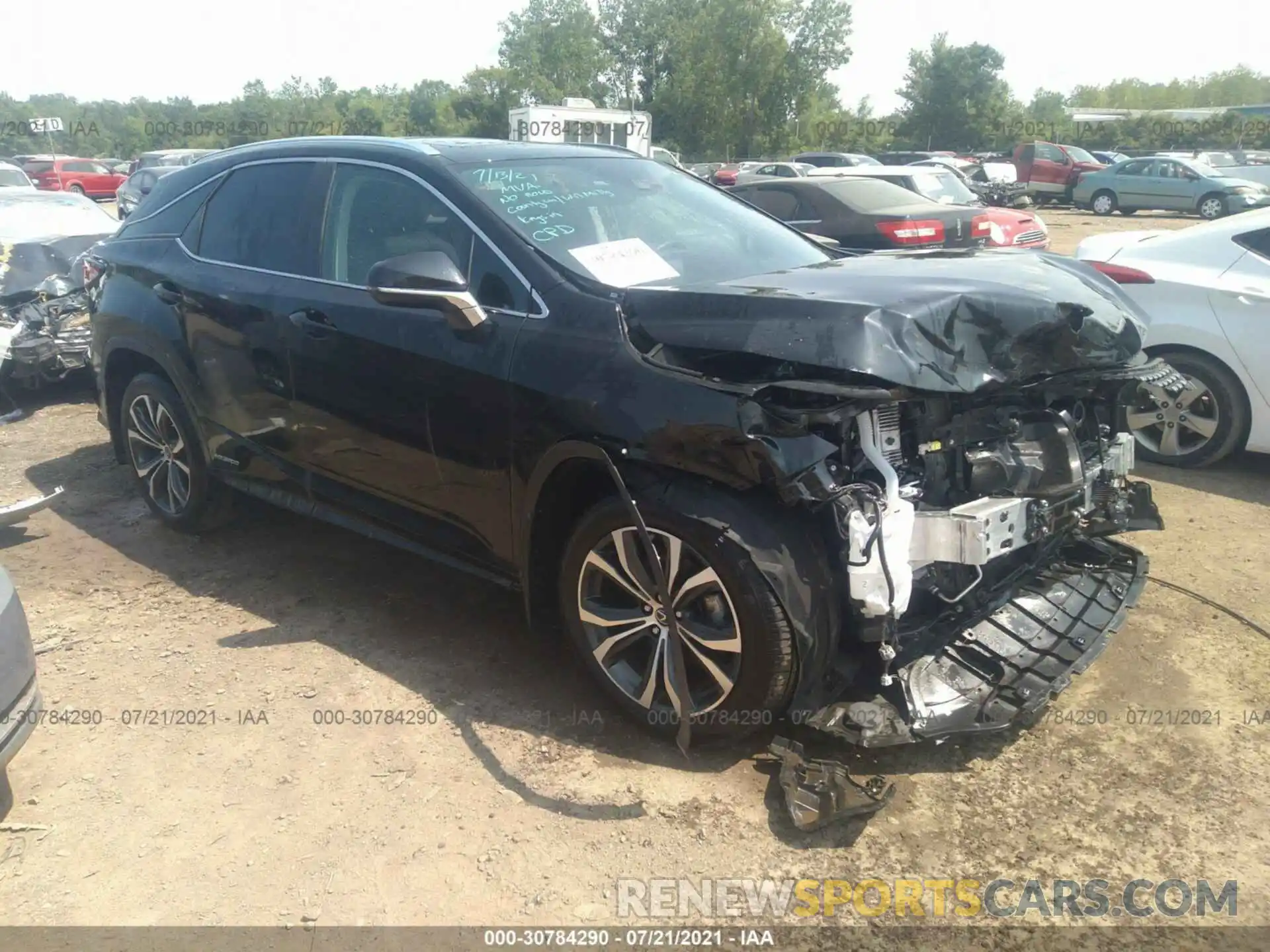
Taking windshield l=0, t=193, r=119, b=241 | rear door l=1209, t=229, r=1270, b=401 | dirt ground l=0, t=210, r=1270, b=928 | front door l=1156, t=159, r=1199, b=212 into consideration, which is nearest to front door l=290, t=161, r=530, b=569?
dirt ground l=0, t=210, r=1270, b=928

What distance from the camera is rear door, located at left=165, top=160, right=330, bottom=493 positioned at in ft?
13.4

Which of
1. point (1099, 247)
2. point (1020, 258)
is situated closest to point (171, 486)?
point (1020, 258)

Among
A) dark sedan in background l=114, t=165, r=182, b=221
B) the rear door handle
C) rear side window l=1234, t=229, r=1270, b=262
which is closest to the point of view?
the rear door handle

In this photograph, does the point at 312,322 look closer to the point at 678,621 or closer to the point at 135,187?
the point at 678,621

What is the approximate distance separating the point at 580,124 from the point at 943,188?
41.5 ft

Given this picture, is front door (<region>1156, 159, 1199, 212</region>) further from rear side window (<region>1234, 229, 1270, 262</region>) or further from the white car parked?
rear side window (<region>1234, 229, 1270, 262</region>)

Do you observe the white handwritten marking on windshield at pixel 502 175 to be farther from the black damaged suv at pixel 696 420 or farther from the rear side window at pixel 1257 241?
the rear side window at pixel 1257 241

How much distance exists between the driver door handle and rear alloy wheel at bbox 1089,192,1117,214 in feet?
91.0

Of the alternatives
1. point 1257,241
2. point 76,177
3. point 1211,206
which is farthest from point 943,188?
point 76,177

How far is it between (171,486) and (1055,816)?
4279 mm

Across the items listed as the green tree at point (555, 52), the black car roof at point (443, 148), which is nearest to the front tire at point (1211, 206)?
the black car roof at point (443, 148)

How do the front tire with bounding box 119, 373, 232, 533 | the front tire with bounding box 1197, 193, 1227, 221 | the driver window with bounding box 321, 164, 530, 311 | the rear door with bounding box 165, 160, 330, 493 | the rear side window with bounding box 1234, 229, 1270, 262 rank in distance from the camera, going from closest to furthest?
the driver window with bounding box 321, 164, 530, 311 < the rear door with bounding box 165, 160, 330, 493 < the front tire with bounding box 119, 373, 232, 533 < the rear side window with bounding box 1234, 229, 1270, 262 < the front tire with bounding box 1197, 193, 1227, 221

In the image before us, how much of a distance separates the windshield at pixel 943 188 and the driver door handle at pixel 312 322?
9.20 meters

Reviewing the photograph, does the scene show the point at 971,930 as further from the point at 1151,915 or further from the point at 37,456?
the point at 37,456
